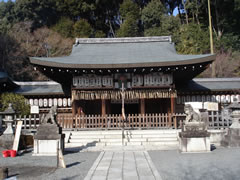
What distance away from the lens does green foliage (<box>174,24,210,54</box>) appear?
31877mm

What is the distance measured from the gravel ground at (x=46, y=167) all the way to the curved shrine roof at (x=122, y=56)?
567 centimetres

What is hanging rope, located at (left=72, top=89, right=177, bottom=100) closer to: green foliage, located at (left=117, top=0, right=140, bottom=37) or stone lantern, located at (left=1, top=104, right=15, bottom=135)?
stone lantern, located at (left=1, top=104, right=15, bottom=135)

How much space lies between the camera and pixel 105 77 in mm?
15906

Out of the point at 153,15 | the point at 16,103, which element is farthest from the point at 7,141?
the point at 153,15

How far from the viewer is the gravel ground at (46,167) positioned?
6.70m

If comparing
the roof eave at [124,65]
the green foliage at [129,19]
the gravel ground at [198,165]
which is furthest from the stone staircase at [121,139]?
the green foliage at [129,19]

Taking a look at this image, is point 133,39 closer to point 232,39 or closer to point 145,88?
point 145,88

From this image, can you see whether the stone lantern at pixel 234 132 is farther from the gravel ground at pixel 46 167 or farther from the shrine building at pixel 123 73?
the gravel ground at pixel 46 167

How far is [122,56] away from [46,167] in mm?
10170

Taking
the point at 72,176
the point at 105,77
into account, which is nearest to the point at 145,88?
the point at 105,77

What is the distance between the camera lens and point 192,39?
1287 inches

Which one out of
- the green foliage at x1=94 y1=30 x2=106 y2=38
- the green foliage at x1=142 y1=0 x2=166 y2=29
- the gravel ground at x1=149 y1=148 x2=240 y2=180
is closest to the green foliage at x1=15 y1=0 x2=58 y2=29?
the green foliage at x1=94 y1=30 x2=106 y2=38

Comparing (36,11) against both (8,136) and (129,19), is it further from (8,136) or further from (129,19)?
(8,136)

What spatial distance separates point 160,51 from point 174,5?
28228mm
